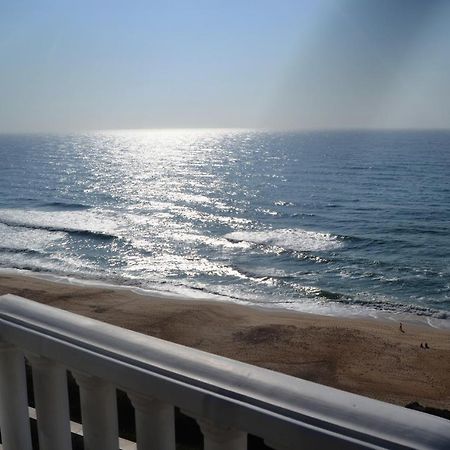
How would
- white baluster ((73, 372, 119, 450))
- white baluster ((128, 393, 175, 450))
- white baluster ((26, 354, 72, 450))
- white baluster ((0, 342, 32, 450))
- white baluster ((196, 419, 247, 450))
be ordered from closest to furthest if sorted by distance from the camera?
white baluster ((196, 419, 247, 450)), white baluster ((128, 393, 175, 450)), white baluster ((73, 372, 119, 450)), white baluster ((26, 354, 72, 450)), white baluster ((0, 342, 32, 450))

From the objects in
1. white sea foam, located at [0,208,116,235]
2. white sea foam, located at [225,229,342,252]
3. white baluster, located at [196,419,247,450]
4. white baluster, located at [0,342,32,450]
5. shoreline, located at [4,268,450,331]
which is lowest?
shoreline, located at [4,268,450,331]

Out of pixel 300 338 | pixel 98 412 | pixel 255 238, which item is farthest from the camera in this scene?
pixel 255 238

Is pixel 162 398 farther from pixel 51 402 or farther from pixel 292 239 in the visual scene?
pixel 292 239

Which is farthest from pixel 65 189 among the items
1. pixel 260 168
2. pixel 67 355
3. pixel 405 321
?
pixel 67 355

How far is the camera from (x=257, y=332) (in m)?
15.3

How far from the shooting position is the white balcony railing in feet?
3.72

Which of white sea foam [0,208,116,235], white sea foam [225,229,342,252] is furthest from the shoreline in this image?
white sea foam [0,208,116,235]

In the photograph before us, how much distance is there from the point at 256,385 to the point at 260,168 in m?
76.0

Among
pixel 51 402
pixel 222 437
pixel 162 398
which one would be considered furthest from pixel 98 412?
pixel 222 437

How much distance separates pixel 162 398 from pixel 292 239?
1084 inches

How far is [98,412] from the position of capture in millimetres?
1613

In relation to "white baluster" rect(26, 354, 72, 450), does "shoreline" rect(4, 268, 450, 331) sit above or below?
below

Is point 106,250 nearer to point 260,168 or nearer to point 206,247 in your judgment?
point 206,247

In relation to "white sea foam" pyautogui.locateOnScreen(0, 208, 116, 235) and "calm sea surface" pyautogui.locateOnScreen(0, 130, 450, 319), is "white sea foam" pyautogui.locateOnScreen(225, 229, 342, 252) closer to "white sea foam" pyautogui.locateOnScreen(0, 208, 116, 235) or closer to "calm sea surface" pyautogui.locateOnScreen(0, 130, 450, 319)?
"calm sea surface" pyautogui.locateOnScreen(0, 130, 450, 319)
